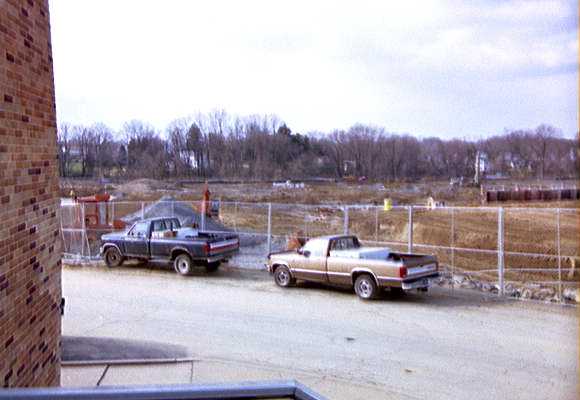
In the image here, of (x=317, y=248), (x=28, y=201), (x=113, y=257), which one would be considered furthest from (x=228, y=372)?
(x=113, y=257)

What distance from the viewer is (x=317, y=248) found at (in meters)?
14.3

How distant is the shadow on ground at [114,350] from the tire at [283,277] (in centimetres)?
563

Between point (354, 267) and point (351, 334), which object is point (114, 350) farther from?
point (354, 267)

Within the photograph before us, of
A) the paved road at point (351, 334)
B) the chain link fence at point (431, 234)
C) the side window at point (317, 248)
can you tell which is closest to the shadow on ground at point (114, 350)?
the paved road at point (351, 334)

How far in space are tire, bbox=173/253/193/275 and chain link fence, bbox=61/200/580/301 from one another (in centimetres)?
246

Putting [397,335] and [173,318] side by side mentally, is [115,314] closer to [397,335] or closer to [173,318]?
[173,318]

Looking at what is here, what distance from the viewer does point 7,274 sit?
164 inches

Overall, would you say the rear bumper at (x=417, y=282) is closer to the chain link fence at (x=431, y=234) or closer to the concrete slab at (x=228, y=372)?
the chain link fence at (x=431, y=234)

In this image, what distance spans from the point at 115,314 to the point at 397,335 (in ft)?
19.9

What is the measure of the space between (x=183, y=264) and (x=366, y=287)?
6298mm

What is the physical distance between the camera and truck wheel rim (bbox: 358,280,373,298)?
13084 millimetres

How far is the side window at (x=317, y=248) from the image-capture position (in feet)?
46.3

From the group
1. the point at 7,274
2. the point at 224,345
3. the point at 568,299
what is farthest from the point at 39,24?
the point at 568,299

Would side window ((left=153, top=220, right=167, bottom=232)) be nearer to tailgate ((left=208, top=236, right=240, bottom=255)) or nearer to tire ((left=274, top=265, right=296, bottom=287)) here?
tailgate ((left=208, top=236, right=240, bottom=255))
